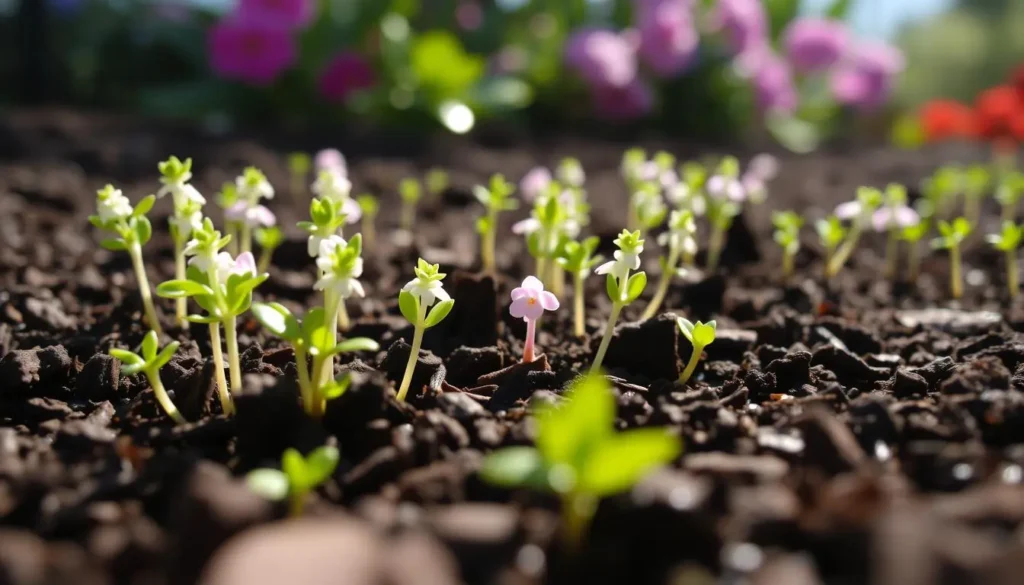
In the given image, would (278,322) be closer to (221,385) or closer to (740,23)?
(221,385)

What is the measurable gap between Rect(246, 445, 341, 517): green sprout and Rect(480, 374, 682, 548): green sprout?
0.22m

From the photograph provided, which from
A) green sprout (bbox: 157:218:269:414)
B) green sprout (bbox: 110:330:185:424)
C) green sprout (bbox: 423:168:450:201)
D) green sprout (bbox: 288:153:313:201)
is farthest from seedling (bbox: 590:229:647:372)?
green sprout (bbox: 288:153:313:201)

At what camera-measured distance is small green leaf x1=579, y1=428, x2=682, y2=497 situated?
0.80 m

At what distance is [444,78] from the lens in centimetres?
488

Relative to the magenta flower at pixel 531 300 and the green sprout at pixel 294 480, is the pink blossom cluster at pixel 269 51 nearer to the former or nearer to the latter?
the magenta flower at pixel 531 300

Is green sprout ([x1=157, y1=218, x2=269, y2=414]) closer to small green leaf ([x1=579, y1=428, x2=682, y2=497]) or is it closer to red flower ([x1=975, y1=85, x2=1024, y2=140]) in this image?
small green leaf ([x1=579, y1=428, x2=682, y2=497])

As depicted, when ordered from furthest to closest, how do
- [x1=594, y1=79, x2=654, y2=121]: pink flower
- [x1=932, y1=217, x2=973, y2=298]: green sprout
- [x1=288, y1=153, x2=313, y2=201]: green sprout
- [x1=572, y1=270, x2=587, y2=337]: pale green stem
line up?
[x1=594, y1=79, x2=654, y2=121]: pink flower → [x1=288, y1=153, x2=313, y2=201]: green sprout → [x1=932, y1=217, x2=973, y2=298]: green sprout → [x1=572, y1=270, x2=587, y2=337]: pale green stem

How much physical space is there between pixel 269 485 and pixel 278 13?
4.78 metres

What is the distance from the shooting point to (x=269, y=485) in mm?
1004

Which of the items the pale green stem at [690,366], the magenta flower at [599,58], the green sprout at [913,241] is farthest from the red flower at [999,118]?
the pale green stem at [690,366]

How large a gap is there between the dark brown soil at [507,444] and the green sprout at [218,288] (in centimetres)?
5

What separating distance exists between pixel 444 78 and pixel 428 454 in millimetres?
3959

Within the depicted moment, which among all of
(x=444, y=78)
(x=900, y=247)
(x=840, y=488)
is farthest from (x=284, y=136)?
(x=840, y=488)

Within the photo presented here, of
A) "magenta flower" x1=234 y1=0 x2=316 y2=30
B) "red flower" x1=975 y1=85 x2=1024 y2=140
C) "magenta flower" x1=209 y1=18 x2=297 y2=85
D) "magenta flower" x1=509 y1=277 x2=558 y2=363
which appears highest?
"magenta flower" x1=234 y1=0 x2=316 y2=30
